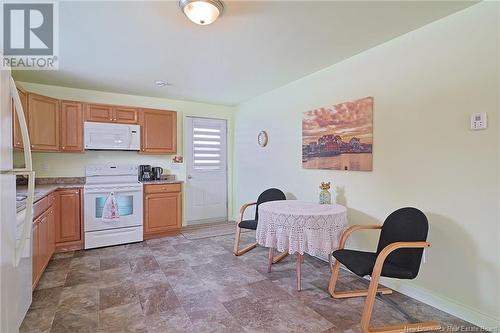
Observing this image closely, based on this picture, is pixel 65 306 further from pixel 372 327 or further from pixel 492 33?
pixel 492 33

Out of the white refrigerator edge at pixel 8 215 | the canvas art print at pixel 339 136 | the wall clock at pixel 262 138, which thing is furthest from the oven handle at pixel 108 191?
the canvas art print at pixel 339 136

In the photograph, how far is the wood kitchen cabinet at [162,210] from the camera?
421 cm

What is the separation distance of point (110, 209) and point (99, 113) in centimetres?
147

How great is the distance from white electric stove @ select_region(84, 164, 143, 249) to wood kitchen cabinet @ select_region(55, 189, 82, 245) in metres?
0.10

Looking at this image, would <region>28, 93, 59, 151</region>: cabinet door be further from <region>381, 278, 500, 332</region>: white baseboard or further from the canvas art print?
<region>381, 278, 500, 332</region>: white baseboard

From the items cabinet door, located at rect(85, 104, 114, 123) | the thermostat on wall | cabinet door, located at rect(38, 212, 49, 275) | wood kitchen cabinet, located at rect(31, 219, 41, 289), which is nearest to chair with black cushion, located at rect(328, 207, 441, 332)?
the thermostat on wall

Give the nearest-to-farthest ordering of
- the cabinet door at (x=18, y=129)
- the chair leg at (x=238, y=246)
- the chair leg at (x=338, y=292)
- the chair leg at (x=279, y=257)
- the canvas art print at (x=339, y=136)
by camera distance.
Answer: the chair leg at (x=338, y=292) < the canvas art print at (x=339, y=136) < the cabinet door at (x=18, y=129) < the chair leg at (x=279, y=257) < the chair leg at (x=238, y=246)

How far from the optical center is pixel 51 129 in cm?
369

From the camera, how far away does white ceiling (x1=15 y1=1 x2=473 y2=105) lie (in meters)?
2.03

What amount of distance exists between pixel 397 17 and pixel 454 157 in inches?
48.2

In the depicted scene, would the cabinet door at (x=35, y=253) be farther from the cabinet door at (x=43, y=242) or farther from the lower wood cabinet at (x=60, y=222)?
the lower wood cabinet at (x=60, y=222)

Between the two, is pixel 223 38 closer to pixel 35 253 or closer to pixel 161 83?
pixel 161 83

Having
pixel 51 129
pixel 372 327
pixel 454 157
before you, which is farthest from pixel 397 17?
pixel 51 129

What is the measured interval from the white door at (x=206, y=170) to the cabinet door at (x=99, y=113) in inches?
54.3
